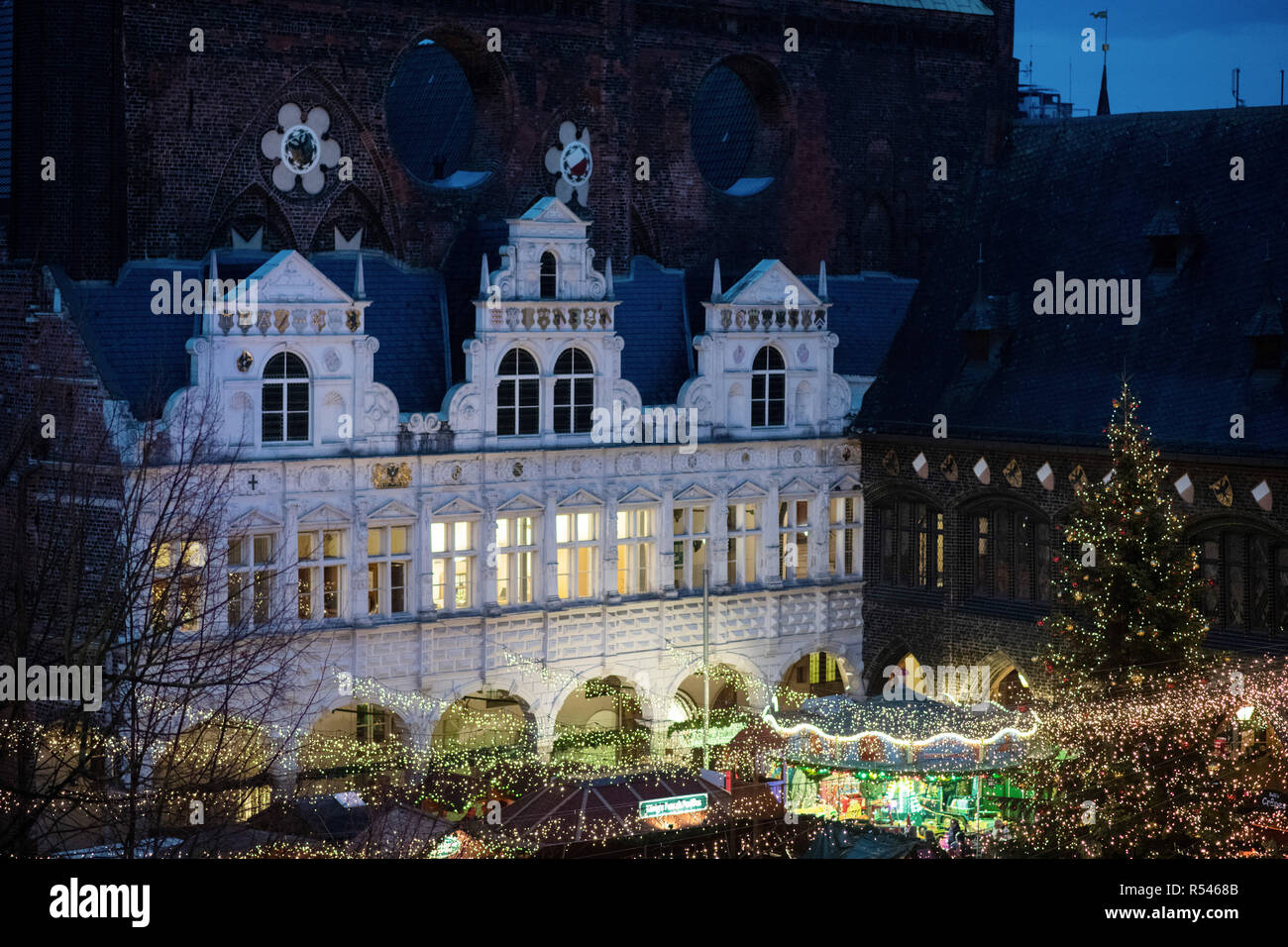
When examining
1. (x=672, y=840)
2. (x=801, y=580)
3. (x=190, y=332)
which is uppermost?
(x=190, y=332)

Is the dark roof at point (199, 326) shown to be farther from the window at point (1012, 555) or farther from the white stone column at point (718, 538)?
the window at point (1012, 555)

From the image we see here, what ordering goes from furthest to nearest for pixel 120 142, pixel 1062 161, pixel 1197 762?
pixel 1062 161, pixel 120 142, pixel 1197 762

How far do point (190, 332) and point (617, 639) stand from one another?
1051cm

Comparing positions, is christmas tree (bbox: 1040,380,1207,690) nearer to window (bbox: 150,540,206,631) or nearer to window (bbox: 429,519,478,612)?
window (bbox: 429,519,478,612)

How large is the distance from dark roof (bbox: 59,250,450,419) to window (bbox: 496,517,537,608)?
2.75 m

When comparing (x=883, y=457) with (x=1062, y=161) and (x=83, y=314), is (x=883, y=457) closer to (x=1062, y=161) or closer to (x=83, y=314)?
(x=1062, y=161)

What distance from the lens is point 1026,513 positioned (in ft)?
147

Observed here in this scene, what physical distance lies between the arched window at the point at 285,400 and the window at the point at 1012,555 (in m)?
14.1

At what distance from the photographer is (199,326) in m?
39.8

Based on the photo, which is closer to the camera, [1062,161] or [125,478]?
[125,478]

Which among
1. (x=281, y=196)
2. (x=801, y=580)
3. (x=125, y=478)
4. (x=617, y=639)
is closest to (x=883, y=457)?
(x=801, y=580)
